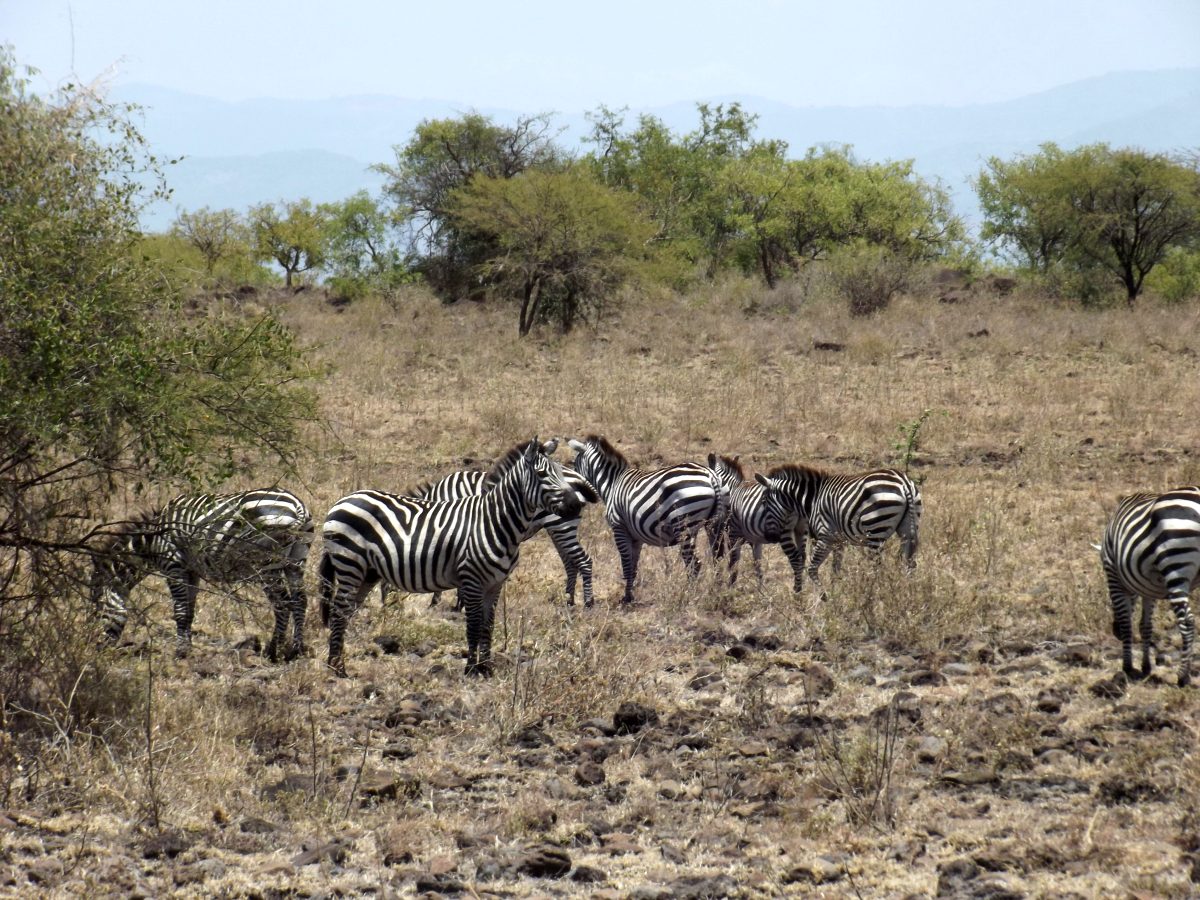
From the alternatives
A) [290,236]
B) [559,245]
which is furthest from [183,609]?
[290,236]

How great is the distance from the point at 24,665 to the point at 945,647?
5.82m

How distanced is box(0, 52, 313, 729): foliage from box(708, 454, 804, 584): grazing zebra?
15.1 ft

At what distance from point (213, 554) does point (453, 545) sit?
154 cm

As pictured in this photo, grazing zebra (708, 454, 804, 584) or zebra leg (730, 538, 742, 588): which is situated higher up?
grazing zebra (708, 454, 804, 584)

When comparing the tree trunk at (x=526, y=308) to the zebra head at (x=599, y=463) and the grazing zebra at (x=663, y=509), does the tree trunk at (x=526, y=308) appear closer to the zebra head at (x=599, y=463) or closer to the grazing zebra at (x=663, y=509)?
the zebra head at (x=599, y=463)

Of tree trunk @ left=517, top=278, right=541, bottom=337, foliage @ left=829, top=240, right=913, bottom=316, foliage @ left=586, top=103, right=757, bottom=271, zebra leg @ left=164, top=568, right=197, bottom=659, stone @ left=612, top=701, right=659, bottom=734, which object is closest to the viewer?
stone @ left=612, top=701, right=659, bottom=734

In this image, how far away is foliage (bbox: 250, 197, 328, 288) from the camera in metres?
46.6

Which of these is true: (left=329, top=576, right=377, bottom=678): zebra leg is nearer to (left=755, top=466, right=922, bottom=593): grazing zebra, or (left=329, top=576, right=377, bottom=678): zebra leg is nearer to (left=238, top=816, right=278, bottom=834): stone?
(left=238, top=816, right=278, bottom=834): stone

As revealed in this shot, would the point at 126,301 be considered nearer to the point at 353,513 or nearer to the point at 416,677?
the point at 353,513

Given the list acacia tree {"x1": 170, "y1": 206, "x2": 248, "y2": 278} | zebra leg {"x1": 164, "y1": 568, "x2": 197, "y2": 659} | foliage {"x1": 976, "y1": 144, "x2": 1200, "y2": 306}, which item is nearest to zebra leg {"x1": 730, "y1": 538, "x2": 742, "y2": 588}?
zebra leg {"x1": 164, "y1": 568, "x2": 197, "y2": 659}

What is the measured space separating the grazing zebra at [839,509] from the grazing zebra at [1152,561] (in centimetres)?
215

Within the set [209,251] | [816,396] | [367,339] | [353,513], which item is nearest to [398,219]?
[209,251]

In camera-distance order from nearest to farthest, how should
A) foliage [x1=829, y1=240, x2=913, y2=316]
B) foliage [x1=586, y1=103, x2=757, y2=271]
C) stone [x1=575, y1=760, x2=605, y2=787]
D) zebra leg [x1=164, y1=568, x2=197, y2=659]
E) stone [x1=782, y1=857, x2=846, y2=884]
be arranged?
1. stone [x1=782, y1=857, x2=846, y2=884]
2. stone [x1=575, y1=760, x2=605, y2=787]
3. zebra leg [x1=164, y1=568, x2=197, y2=659]
4. foliage [x1=829, y1=240, x2=913, y2=316]
5. foliage [x1=586, y1=103, x2=757, y2=271]

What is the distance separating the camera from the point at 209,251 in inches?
1474
